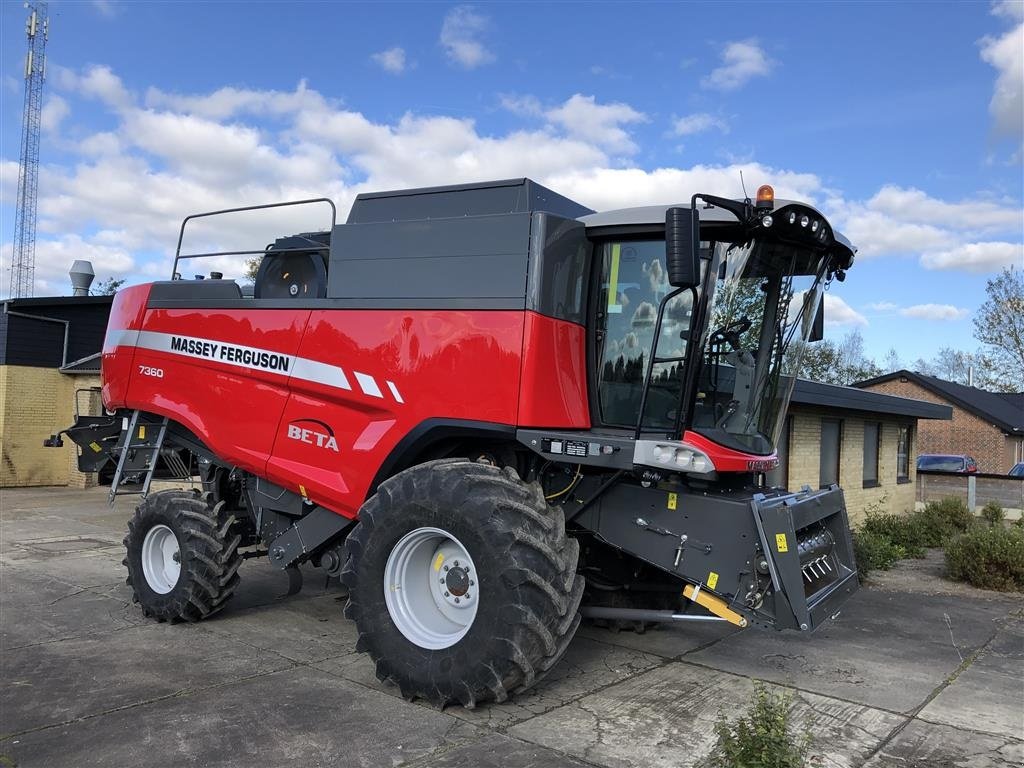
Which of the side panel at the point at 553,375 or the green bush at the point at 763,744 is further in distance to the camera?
the side panel at the point at 553,375

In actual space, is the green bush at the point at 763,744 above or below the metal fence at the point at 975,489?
below

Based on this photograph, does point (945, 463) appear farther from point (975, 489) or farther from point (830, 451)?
point (830, 451)

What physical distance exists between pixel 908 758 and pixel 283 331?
488 centimetres

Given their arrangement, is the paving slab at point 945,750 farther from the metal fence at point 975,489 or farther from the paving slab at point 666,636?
the metal fence at point 975,489

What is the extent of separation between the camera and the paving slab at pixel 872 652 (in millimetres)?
5559

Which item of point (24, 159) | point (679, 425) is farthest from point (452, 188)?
point (24, 159)

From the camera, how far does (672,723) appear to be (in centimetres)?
470

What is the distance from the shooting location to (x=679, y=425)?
15.7 ft

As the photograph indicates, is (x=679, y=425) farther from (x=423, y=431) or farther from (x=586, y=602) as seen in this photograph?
(x=586, y=602)

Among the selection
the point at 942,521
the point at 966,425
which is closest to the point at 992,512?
the point at 942,521

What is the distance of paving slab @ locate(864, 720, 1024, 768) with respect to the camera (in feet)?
14.0

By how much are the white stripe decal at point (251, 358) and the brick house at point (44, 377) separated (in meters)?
10.8

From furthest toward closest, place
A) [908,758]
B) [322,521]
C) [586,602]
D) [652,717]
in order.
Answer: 1. [586,602]
2. [322,521]
3. [652,717]
4. [908,758]

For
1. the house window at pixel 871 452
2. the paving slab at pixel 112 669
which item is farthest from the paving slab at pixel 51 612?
the house window at pixel 871 452
